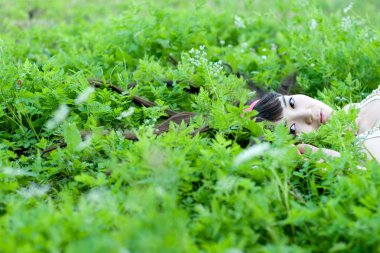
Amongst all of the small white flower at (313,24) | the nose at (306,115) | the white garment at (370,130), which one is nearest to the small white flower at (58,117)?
the nose at (306,115)

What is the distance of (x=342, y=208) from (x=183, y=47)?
8.93 feet

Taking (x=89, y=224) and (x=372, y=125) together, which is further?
(x=372, y=125)

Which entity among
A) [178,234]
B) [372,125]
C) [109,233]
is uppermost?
[178,234]

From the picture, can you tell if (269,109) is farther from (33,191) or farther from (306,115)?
(33,191)

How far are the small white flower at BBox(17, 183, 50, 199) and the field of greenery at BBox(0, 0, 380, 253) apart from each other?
0.4 inches

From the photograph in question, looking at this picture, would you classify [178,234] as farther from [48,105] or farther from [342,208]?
[48,105]

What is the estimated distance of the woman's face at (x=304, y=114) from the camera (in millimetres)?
4074

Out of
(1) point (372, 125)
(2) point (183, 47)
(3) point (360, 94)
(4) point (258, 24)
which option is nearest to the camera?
(1) point (372, 125)

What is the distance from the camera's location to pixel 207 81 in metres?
3.82

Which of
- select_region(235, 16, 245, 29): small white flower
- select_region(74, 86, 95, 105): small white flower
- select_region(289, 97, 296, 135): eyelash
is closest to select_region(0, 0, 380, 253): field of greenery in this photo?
select_region(74, 86, 95, 105): small white flower

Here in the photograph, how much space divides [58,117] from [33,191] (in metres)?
0.72

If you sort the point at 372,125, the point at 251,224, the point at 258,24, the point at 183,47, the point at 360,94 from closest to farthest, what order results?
the point at 251,224, the point at 372,125, the point at 360,94, the point at 183,47, the point at 258,24

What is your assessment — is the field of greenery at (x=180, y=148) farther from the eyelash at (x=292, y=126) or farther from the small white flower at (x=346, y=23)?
the eyelash at (x=292, y=126)

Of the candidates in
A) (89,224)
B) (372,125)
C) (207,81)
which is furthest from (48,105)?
(372,125)
